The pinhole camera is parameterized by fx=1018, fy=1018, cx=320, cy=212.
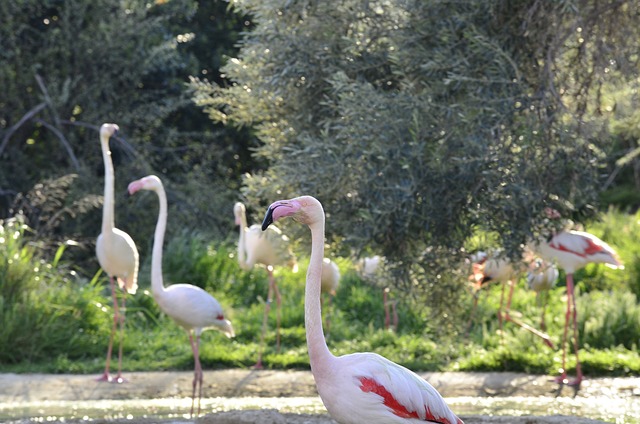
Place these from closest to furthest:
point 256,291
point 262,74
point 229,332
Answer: point 262,74 < point 229,332 < point 256,291

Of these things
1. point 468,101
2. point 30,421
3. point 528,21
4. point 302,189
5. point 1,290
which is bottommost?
point 30,421

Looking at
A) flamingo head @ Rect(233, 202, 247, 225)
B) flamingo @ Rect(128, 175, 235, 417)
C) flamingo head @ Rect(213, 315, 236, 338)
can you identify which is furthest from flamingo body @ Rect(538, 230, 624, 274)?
flamingo head @ Rect(233, 202, 247, 225)

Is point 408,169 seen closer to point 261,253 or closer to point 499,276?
point 499,276

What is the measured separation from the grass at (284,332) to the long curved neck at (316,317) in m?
3.43

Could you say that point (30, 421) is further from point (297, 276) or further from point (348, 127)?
point (297, 276)

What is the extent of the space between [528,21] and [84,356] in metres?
5.04

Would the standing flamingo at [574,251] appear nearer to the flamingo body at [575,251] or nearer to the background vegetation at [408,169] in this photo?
the flamingo body at [575,251]

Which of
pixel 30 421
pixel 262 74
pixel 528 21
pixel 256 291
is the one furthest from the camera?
pixel 256 291

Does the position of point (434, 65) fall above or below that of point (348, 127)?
above

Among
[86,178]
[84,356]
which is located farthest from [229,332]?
[86,178]

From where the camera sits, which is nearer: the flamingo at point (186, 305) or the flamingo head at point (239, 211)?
the flamingo at point (186, 305)

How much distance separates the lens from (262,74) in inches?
297

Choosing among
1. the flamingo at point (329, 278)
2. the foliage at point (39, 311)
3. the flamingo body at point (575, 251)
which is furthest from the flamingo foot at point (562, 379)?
the foliage at point (39, 311)

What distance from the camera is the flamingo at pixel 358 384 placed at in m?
4.25
